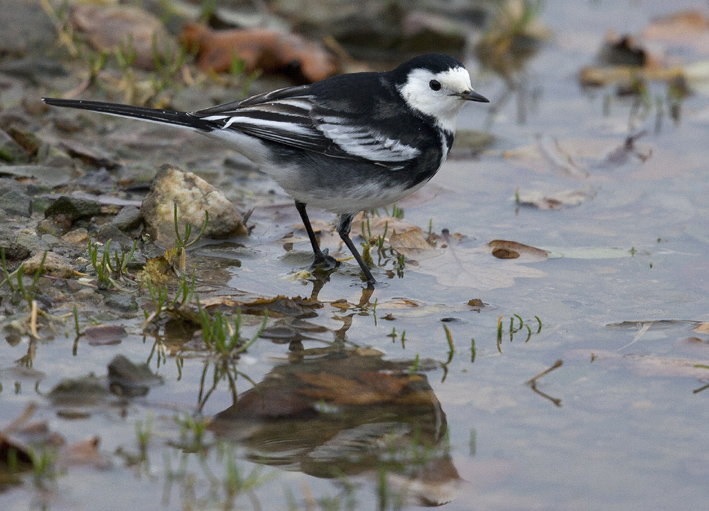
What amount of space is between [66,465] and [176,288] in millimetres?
1773

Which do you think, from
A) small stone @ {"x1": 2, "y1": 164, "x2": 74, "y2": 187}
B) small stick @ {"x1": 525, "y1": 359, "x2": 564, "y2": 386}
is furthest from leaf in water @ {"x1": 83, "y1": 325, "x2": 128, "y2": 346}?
small stone @ {"x1": 2, "y1": 164, "x2": 74, "y2": 187}

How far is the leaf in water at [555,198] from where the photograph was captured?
643 centimetres

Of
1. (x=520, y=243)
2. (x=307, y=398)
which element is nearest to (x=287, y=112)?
(x=520, y=243)

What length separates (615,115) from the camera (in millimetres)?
8445

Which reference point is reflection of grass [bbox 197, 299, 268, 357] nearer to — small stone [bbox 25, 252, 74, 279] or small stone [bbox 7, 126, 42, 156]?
small stone [bbox 25, 252, 74, 279]

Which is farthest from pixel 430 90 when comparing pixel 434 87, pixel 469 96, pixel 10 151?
pixel 10 151

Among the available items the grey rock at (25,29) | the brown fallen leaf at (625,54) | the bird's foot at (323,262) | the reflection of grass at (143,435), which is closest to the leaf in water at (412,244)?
the bird's foot at (323,262)

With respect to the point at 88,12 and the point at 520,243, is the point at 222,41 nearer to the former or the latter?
the point at 88,12

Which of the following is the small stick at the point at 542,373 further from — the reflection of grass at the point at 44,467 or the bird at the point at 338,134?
the reflection of grass at the point at 44,467

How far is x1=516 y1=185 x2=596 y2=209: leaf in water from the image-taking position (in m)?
6.43

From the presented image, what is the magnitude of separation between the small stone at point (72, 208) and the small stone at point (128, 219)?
0.16m

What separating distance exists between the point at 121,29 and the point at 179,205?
12.2 ft

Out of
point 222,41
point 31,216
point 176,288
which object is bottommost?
point 176,288

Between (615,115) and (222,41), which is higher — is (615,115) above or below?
below
